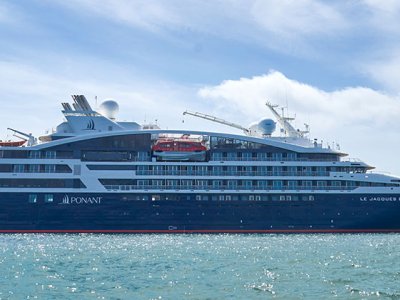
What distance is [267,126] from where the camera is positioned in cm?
5494

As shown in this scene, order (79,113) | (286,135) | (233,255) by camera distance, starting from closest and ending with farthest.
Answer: (233,255)
(79,113)
(286,135)

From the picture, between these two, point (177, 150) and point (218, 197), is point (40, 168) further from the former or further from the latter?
point (218, 197)

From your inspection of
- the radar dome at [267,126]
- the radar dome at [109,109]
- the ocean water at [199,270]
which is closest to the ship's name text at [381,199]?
the ocean water at [199,270]

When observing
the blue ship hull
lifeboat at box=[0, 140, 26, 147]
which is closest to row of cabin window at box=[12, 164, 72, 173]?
the blue ship hull

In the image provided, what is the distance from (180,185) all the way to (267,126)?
39.1ft

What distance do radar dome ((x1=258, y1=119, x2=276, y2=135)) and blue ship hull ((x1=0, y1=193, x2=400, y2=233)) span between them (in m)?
8.64

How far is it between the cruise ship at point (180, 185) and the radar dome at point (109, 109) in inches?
92.4

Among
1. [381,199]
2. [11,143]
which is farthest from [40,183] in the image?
[381,199]

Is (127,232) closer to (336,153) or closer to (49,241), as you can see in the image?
(49,241)

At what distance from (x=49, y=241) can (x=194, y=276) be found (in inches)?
790

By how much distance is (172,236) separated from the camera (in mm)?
46281

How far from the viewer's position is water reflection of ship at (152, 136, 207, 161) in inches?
1994

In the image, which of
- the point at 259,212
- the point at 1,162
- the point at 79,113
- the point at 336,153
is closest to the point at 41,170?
the point at 1,162

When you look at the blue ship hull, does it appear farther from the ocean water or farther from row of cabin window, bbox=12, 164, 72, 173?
the ocean water
